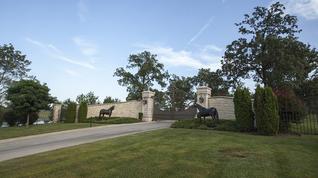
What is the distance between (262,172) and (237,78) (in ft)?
87.7

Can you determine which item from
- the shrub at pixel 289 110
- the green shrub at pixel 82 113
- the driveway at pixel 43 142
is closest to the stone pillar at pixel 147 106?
the green shrub at pixel 82 113

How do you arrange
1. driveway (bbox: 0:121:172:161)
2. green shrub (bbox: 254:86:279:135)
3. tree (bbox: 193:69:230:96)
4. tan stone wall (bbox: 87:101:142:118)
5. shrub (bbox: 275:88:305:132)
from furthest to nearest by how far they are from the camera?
tree (bbox: 193:69:230:96), tan stone wall (bbox: 87:101:142:118), shrub (bbox: 275:88:305:132), green shrub (bbox: 254:86:279:135), driveway (bbox: 0:121:172:161)

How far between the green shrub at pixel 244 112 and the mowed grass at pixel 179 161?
4624 millimetres

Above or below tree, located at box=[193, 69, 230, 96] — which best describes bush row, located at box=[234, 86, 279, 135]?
below

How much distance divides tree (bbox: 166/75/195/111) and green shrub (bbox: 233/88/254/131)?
109ft

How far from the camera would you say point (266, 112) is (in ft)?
45.9

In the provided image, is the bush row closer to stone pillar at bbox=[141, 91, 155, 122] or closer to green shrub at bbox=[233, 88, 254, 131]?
green shrub at bbox=[233, 88, 254, 131]

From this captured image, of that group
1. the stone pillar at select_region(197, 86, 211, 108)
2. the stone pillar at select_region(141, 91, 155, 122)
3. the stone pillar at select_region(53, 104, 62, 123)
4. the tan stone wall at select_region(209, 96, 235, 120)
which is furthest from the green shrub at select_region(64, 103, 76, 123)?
the tan stone wall at select_region(209, 96, 235, 120)

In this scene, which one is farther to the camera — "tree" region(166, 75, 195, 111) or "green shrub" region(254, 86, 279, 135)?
"tree" region(166, 75, 195, 111)

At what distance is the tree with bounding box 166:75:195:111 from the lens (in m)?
49.8

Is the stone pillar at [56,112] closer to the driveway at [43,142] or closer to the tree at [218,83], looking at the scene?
the driveway at [43,142]

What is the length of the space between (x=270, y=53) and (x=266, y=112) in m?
16.0

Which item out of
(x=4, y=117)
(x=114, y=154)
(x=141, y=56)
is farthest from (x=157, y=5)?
(x=141, y=56)

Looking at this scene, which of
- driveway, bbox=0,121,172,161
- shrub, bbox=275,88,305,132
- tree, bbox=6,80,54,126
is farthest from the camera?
tree, bbox=6,80,54,126
